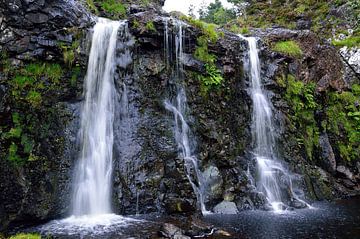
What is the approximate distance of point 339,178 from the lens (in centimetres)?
1309

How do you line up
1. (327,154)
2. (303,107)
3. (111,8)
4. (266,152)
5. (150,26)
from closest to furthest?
(150,26)
(266,152)
(327,154)
(303,107)
(111,8)

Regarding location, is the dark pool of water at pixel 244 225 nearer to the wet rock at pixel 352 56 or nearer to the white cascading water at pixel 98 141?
the white cascading water at pixel 98 141

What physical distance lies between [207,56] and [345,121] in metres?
7.42

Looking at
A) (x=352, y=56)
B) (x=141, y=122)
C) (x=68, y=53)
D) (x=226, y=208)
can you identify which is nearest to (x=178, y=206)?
(x=226, y=208)

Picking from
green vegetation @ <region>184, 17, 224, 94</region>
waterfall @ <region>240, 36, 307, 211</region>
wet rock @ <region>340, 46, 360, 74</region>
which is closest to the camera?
waterfall @ <region>240, 36, 307, 211</region>

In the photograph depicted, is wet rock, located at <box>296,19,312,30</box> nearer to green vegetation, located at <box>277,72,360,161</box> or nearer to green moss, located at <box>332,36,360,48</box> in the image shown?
green moss, located at <box>332,36,360,48</box>

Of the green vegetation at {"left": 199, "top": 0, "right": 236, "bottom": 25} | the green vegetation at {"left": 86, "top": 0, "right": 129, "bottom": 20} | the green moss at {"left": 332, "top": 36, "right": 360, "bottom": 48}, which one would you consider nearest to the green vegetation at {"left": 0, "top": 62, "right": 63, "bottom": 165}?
the green vegetation at {"left": 86, "top": 0, "right": 129, "bottom": 20}

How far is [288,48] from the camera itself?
603 inches

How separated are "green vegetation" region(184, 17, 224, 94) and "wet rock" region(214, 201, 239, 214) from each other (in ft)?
14.3

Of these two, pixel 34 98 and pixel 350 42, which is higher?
pixel 350 42

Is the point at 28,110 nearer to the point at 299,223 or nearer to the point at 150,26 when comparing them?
the point at 150,26

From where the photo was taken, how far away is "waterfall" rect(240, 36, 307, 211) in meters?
11.1

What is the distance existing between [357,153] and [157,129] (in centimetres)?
922

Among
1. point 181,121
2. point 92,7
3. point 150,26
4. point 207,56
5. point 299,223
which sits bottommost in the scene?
point 299,223
